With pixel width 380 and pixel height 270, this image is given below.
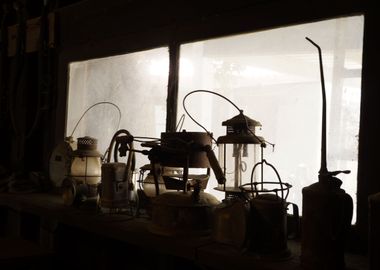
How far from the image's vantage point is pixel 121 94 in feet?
9.35

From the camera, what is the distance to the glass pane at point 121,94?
259 centimetres

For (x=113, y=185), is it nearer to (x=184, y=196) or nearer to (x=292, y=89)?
(x=184, y=196)

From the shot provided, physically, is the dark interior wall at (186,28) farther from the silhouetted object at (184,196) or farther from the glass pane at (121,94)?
the silhouetted object at (184,196)

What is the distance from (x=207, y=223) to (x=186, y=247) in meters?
0.20

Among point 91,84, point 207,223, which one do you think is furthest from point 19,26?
point 207,223

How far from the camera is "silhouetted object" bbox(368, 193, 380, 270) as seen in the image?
1.36 metres

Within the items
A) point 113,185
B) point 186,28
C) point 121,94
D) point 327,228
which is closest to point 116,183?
point 113,185

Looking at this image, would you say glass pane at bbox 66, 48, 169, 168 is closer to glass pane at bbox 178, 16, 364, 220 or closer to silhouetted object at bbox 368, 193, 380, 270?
glass pane at bbox 178, 16, 364, 220

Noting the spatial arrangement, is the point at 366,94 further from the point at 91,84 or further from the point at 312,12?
the point at 91,84

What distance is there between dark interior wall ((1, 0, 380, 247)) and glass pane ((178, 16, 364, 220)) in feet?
0.18

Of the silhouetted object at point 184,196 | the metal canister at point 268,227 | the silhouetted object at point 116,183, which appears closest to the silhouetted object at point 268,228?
the metal canister at point 268,227

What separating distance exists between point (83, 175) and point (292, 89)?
1.30 meters

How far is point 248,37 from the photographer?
214cm

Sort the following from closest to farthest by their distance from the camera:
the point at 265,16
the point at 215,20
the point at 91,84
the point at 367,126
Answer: the point at 367,126, the point at 265,16, the point at 215,20, the point at 91,84
